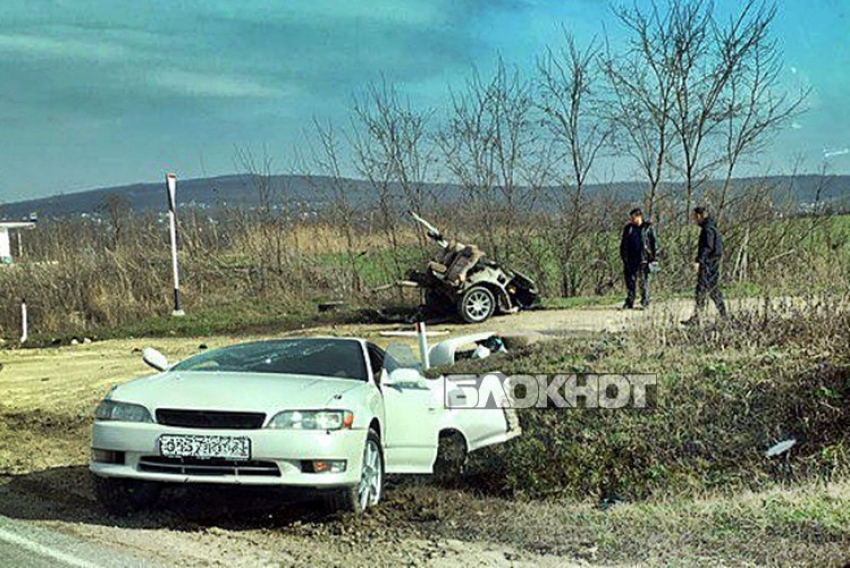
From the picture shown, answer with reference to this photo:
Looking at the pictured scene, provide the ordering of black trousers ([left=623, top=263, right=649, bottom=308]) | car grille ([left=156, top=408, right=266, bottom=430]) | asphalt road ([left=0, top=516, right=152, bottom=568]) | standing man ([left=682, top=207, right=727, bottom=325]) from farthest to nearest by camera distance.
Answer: black trousers ([left=623, top=263, right=649, bottom=308]), standing man ([left=682, top=207, right=727, bottom=325]), car grille ([left=156, top=408, right=266, bottom=430]), asphalt road ([left=0, top=516, right=152, bottom=568])

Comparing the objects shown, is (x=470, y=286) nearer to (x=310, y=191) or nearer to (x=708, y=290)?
(x=708, y=290)

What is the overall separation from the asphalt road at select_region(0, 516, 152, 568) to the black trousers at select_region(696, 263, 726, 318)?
8.90m

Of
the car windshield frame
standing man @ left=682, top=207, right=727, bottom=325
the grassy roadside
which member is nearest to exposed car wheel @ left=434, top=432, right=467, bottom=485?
the grassy roadside

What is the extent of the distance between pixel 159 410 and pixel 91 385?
865 centimetres

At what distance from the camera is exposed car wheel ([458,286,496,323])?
68.7 ft

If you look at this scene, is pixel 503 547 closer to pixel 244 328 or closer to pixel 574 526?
pixel 574 526

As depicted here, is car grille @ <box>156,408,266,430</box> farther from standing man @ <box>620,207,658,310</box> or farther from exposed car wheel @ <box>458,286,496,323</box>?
standing man @ <box>620,207,658,310</box>

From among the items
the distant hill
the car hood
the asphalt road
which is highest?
the distant hill

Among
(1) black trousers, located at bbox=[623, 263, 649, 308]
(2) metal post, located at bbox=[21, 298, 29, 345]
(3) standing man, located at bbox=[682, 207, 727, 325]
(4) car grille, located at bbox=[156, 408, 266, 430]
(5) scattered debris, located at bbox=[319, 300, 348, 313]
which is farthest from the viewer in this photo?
(2) metal post, located at bbox=[21, 298, 29, 345]

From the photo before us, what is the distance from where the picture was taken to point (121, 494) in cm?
770

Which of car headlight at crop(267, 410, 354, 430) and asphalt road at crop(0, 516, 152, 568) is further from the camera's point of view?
car headlight at crop(267, 410, 354, 430)

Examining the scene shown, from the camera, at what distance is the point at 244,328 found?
23000 millimetres

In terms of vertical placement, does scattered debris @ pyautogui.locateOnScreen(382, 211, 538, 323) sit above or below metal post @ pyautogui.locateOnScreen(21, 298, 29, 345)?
above

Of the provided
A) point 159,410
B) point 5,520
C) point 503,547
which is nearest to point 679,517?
point 503,547
